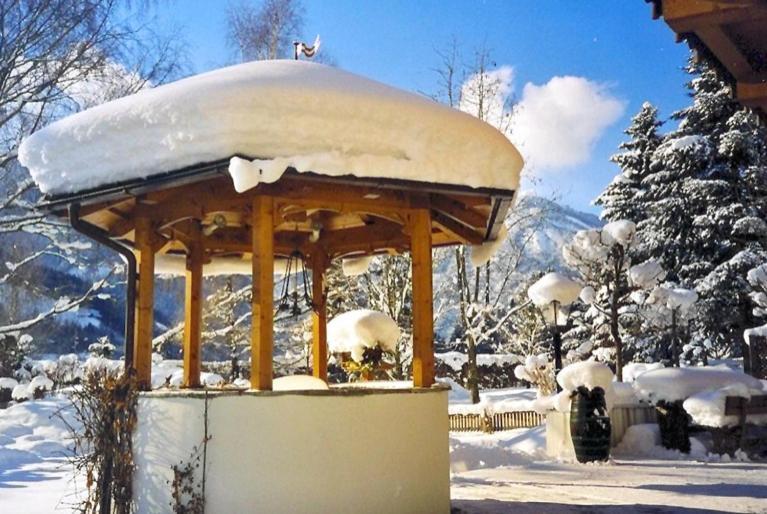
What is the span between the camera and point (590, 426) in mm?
9914

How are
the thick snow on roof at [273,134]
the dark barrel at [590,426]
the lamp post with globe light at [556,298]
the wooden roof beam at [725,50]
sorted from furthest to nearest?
1. the lamp post with globe light at [556,298]
2. the dark barrel at [590,426]
3. the thick snow on roof at [273,134]
4. the wooden roof beam at [725,50]

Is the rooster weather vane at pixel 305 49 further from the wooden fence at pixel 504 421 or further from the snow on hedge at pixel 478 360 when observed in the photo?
the snow on hedge at pixel 478 360

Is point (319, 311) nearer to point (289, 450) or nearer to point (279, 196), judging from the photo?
point (279, 196)

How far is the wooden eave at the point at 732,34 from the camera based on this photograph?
3.80 m

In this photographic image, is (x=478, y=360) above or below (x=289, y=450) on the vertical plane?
above

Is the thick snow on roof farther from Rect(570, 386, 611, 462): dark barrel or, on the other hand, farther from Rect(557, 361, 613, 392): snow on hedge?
Rect(557, 361, 613, 392): snow on hedge

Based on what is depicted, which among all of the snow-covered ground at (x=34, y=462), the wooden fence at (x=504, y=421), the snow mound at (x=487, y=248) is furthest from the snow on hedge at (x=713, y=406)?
the snow-covered ground at (x=34, y=462)

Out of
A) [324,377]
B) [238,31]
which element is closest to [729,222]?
[238,31]

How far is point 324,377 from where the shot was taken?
805cm

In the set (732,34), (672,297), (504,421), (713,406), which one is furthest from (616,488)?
(504,421)

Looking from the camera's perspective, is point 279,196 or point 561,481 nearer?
point 279,196

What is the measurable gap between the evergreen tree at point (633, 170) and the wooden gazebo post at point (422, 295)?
1997cm

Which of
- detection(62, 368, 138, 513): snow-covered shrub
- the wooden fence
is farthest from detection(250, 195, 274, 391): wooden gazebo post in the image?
the wooden fence

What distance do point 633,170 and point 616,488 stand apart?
63.8 ft
